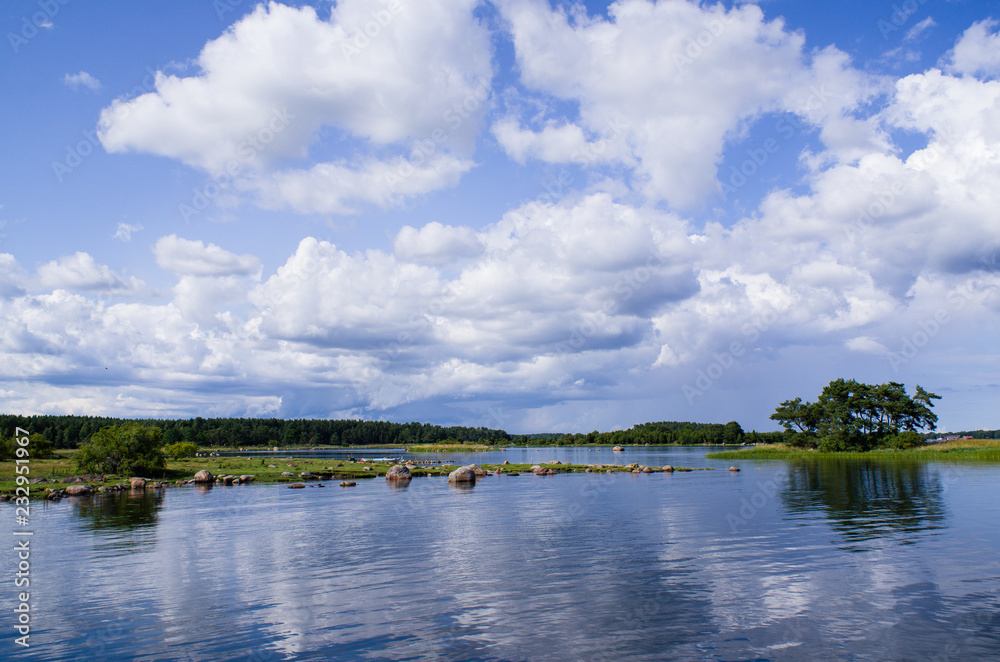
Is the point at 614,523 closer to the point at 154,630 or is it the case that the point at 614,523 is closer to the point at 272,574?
the point at 272,574

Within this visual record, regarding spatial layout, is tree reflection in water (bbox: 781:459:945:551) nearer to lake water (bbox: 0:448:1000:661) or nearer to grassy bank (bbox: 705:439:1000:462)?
lake water (bbox: 0:448:1000:661)

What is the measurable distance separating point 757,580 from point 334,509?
42457mm

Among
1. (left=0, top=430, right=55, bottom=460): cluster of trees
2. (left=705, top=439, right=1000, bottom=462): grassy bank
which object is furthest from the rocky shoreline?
(left=705, top=439, right=1000, bottom=462): grassy bank

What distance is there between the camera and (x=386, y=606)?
80.9 feet

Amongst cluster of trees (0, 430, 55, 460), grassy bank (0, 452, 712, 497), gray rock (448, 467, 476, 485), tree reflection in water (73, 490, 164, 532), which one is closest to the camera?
tree reflection in water (73, 490, 164, 532)

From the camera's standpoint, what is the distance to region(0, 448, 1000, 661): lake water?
66.3ft

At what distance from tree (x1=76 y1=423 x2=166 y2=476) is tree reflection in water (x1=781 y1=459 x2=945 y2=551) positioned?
3575 inches

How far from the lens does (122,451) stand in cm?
8819

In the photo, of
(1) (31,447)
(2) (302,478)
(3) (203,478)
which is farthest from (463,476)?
(1) (31,447)

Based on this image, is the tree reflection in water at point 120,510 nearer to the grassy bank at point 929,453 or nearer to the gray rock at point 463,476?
the gray rock at point 463,476

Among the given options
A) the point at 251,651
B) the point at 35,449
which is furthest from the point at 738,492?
the point at 35,449

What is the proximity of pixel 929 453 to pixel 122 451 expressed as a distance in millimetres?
156602

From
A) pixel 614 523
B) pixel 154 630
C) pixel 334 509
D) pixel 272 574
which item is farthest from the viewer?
pixel 334 509

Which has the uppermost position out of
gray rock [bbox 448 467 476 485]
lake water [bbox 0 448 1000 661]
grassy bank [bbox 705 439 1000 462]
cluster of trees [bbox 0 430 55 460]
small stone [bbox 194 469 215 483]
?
cluster of trees [bbox 0 430 55 460]
